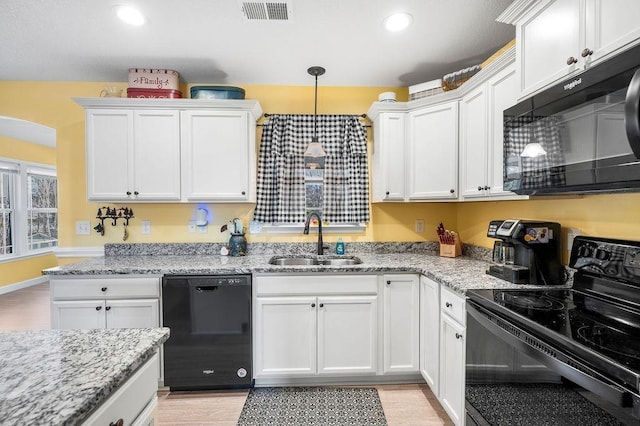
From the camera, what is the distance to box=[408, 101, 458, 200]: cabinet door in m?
2.43

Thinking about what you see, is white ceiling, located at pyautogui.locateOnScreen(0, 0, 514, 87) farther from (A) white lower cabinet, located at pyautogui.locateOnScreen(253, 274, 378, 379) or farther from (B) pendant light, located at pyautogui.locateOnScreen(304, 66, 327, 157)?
(A) white lower cabinet, located at pyautogui.locateOnScreen(253, 274, 378, 379)

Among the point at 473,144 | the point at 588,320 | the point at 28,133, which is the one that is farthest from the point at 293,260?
the point at 28,133

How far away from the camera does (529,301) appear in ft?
4.71

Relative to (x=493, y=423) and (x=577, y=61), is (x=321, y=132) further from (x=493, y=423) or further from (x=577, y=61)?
(x=493, y=423)

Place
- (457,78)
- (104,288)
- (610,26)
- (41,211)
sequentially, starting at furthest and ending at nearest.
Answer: (41,211) < (457,78) < (104,288) < (610,26)

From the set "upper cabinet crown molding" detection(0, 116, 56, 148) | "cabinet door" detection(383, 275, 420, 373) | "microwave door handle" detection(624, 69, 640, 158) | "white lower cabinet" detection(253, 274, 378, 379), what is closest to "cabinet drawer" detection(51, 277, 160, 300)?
"white lower cabinet" detection(253, 274, 378, 379)

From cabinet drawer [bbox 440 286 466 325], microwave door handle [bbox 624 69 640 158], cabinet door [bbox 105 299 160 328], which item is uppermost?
microwave door handle [bbox 624 69 640 158]

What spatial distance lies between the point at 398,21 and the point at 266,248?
2016 millimetres

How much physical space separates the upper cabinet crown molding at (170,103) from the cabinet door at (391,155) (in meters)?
1.09

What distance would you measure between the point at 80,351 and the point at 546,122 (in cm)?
192

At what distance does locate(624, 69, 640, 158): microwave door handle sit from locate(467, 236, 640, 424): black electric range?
0.61 metres

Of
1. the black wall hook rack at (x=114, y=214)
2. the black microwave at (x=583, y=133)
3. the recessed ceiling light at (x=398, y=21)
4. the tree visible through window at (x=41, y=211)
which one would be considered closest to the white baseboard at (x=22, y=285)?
the tree visible through window at (x=41, y=211)

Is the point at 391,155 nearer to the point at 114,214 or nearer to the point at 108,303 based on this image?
the point at 108,303

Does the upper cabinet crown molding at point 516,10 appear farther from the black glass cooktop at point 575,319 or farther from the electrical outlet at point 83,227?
the electrical outlet at point 83,227
